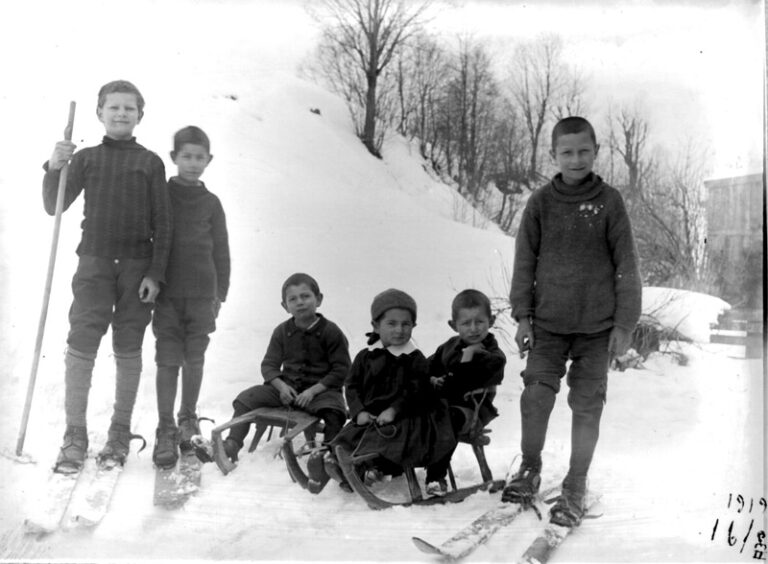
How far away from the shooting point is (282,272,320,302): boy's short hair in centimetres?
309

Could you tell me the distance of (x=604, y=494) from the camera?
2.73 m

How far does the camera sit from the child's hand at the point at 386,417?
106 inches

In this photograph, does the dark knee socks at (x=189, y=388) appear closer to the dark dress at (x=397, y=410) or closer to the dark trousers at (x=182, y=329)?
the dark trousers at (x=182, y=329)

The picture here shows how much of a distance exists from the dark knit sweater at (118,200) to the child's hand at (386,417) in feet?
3.61

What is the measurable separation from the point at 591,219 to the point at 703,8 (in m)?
1.08

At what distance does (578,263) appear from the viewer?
2.66 meters

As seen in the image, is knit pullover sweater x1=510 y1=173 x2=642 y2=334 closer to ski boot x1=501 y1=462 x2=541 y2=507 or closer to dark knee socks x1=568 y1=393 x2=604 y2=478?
dark knee socks x1=568 y1=393 x2=604 y2=478

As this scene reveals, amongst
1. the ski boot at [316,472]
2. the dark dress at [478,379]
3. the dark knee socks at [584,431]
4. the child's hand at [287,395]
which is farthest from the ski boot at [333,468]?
the dark knee socks at [584,431]

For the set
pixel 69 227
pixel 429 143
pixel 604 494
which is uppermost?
pixel 429 143

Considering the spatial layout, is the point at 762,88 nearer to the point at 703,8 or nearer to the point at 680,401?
the point at 703,8

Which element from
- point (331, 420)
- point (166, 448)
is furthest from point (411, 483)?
point (166, 448)

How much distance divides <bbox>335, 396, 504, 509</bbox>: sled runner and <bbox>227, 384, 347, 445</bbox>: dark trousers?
28 cm

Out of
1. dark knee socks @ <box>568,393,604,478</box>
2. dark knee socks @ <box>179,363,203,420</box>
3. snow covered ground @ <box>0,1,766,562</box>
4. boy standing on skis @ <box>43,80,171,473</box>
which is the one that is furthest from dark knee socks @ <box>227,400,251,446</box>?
dark knee socks @ <box>568,393,604,478</box>

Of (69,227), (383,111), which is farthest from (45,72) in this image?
(383,111)
